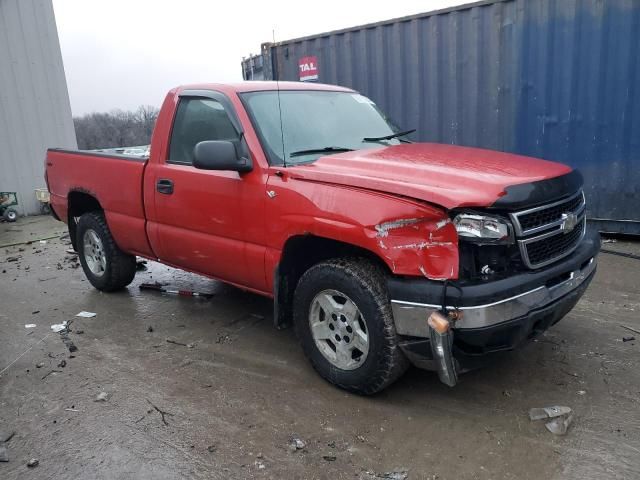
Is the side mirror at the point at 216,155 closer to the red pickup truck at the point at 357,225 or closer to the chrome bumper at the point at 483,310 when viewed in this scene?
the red pickup truck at the point at 357,225

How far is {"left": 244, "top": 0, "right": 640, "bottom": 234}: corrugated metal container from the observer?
6.10 m

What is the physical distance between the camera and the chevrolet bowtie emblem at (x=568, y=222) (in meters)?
2.93

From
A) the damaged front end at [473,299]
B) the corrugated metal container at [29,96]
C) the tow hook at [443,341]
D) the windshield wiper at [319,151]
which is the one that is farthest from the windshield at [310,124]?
the corrugated metal container at [29,96]

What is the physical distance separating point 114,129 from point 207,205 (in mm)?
4005

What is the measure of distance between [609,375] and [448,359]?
140 centimetres

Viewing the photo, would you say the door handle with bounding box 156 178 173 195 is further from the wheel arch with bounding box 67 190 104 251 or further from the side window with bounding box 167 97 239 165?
the wheel arch with bounding box 67 190 104 251

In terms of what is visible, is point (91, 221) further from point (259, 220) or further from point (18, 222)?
point (18, 222)

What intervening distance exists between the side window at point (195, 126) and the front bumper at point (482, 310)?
1834 millimetres

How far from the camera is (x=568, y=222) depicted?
9.73 ft

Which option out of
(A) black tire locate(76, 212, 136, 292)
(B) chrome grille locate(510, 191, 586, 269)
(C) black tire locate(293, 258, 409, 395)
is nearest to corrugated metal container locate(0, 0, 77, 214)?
(A) black tire locate(76, 212, 136, 292)

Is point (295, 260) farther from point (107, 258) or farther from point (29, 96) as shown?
point (29, 96)

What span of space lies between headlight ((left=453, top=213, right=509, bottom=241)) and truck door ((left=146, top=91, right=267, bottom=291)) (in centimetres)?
134

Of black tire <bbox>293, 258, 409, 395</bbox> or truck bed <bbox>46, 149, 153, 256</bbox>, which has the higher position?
truck bed <bbox>46, 149, 153, 256</bbox>

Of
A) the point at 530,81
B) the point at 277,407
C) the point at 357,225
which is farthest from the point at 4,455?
the point at 530,81
